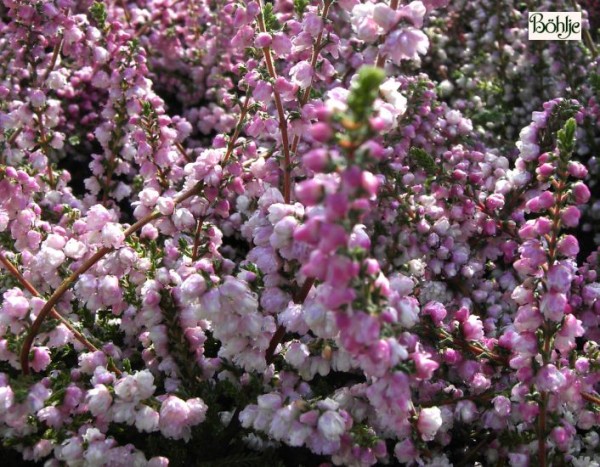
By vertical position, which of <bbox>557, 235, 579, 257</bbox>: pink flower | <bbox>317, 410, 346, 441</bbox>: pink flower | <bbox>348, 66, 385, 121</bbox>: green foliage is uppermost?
<bbox>348, 66, 385, 121</bbox>: green foliage

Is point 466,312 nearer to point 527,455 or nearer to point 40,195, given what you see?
point 527,455

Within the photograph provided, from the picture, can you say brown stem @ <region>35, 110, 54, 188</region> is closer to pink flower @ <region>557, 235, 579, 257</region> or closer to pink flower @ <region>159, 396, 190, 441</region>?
pink flower @ <region>159, 396, 190, 441</region>

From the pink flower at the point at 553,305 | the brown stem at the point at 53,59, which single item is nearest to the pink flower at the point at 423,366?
the pink flower at the point at 553,305

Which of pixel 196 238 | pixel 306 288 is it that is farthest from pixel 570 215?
pixel 196 238

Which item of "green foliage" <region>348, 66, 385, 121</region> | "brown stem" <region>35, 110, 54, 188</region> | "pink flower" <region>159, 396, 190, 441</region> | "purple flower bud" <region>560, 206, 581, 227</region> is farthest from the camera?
"brown stem" <region>35, 110, 54, 188</region>

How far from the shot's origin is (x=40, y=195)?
292cm

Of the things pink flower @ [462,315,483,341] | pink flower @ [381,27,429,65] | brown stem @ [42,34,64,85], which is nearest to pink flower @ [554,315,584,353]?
pink flower @ [462,315,483,341]

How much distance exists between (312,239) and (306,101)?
2.92 ft

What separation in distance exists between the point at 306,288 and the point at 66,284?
705 mm

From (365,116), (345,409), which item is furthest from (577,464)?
(365,116)

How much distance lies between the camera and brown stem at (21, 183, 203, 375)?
1929 mm

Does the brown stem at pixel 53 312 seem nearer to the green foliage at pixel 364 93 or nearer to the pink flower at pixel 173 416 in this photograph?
the pink flower at pixel 173 416

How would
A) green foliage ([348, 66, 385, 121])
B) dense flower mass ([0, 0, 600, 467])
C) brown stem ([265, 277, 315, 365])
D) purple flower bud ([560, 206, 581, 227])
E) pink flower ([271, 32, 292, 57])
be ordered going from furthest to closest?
1. pink flower ([271, 32, 292, 57])
2. brown stem ([265, 277, 315, 365])
3. purple flower bud ([560, 206, 581, 227])
4. dense flower mass ([0, 0, 600, 467])
5. green foliage ([348, 66, 385, 121])

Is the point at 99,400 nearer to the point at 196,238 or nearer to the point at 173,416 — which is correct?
the point at 173,416
